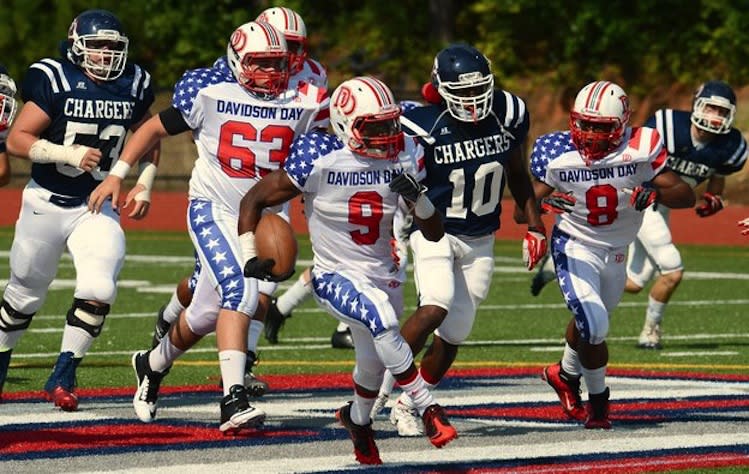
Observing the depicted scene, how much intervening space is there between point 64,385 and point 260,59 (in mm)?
1772

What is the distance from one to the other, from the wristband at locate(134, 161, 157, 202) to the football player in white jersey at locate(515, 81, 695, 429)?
1.79 meters

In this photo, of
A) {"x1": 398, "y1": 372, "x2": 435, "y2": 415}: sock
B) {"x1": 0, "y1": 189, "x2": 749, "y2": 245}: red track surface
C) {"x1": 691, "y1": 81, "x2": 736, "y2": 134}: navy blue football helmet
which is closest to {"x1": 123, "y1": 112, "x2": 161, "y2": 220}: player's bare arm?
{"x1": 398, "y1": 372, "x2": 435, "y2": 415}: sock

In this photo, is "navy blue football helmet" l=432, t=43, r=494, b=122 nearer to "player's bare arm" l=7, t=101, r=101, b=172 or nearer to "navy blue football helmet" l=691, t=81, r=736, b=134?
"player's bare arm" l=7, t=101, r=101, b=172

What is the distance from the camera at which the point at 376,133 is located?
730 cm

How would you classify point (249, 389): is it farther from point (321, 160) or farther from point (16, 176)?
point (16, 176)

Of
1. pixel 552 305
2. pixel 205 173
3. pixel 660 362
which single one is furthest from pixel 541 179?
pixel 552 305

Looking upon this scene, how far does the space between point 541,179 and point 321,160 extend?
6.18 feet

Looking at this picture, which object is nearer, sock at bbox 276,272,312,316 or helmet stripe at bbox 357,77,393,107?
helmet stripe at bbox 357,77,393,107

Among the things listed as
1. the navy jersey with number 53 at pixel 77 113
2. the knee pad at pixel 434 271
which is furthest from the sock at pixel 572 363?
the navy jersey with number 53 at pixel 77 113

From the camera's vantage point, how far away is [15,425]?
817 centimetres

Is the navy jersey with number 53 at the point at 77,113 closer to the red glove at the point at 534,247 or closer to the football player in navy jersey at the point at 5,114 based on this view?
the football player in navy jersey at the point at 5,114

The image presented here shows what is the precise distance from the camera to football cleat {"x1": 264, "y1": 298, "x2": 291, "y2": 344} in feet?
40.5

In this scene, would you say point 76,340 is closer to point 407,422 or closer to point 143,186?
point 143,186

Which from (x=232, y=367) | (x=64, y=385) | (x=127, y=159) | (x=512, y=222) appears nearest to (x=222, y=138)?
(x=127, y=159)
